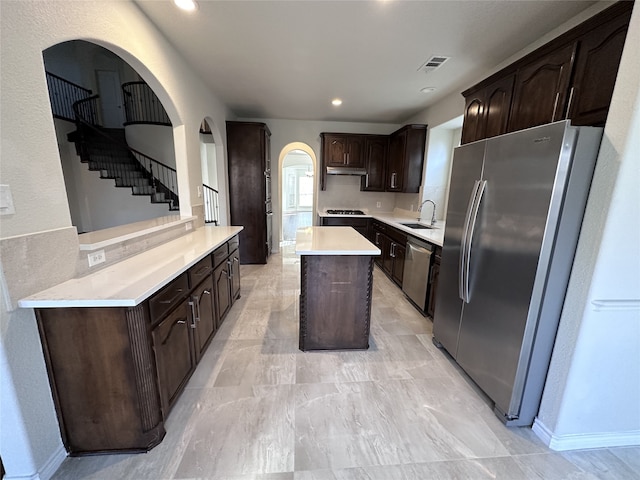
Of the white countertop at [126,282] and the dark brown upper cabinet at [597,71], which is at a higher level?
the dark brown upper cabinet at [597,71]

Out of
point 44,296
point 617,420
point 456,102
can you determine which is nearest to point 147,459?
point 44,296

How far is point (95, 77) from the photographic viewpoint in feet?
20.8

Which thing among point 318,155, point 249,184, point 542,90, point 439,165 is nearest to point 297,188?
point 318,155

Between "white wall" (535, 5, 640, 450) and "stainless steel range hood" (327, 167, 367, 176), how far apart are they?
3.89 meters

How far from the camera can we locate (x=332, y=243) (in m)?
2.31

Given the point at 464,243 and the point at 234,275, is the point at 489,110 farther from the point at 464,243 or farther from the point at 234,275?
the point at 234,275

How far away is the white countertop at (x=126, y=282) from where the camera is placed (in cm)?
116

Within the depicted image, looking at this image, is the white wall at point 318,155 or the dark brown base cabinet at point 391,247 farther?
the white wall at point 318,155

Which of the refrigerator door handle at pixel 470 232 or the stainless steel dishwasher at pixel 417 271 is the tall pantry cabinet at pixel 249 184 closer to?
the stainless steel dishwasher at pixel 417 271

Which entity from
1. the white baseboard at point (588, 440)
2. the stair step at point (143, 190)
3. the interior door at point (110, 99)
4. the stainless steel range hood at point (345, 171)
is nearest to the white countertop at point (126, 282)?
the white baseboard at point (588, 440)

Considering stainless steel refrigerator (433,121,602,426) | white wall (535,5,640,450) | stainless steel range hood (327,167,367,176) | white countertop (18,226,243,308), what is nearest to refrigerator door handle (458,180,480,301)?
stainless steel refrigerator (433,121,602,426)

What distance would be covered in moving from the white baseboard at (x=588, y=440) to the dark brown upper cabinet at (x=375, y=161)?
13.8 feet

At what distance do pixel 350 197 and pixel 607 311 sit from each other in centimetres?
442

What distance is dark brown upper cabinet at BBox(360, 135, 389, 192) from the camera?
497 centimetres
